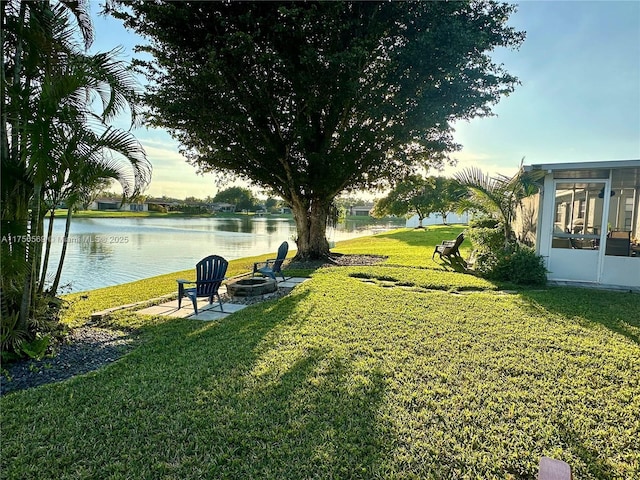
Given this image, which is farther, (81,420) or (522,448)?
(81,420)

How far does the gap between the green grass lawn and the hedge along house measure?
322cm

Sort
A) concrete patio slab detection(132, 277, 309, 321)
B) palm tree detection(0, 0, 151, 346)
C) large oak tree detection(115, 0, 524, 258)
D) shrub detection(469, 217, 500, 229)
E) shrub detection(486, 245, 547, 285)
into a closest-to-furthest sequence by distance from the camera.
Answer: palm tree detection(0, 0, 151, 346), concrete patio slab detection(132, 277, 309, 321), shrub detection(486, 245, 547, 285), large oak tree detection(115, 0, 524, 258), shrub detection(469, 217, 500, 229)

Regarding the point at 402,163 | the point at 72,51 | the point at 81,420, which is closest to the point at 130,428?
the point at 81,420

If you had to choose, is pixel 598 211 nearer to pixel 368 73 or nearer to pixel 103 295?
pixel 368 73

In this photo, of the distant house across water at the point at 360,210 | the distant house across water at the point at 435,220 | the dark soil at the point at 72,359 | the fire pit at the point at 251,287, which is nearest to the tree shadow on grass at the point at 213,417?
the dark soil at the point at 72,359

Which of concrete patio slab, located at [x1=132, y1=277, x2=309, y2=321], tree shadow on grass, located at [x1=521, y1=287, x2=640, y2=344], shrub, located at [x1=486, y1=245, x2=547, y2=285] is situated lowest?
concrete patio slab, located at [x1=132, y1=277, x2=309, y2=321]

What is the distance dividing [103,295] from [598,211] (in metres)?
11.2

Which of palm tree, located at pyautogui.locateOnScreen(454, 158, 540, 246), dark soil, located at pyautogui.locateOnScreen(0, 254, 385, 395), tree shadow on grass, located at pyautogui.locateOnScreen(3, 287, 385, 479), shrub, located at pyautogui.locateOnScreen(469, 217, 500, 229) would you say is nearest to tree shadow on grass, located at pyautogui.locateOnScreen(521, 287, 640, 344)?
palm tree, located at pyautogui.locateOnScreen(454, 158, 540, 246)

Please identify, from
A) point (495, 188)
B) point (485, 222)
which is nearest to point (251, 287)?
point (495, 188)

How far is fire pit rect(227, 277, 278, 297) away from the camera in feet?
22.7

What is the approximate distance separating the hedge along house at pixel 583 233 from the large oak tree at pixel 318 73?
3126 mm

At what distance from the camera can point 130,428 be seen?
254cm

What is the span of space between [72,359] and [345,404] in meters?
3.20

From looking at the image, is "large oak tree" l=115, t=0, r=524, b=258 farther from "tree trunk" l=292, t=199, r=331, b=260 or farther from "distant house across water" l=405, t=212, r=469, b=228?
"distant house across water" l=405, t=212, r=469, b=228
